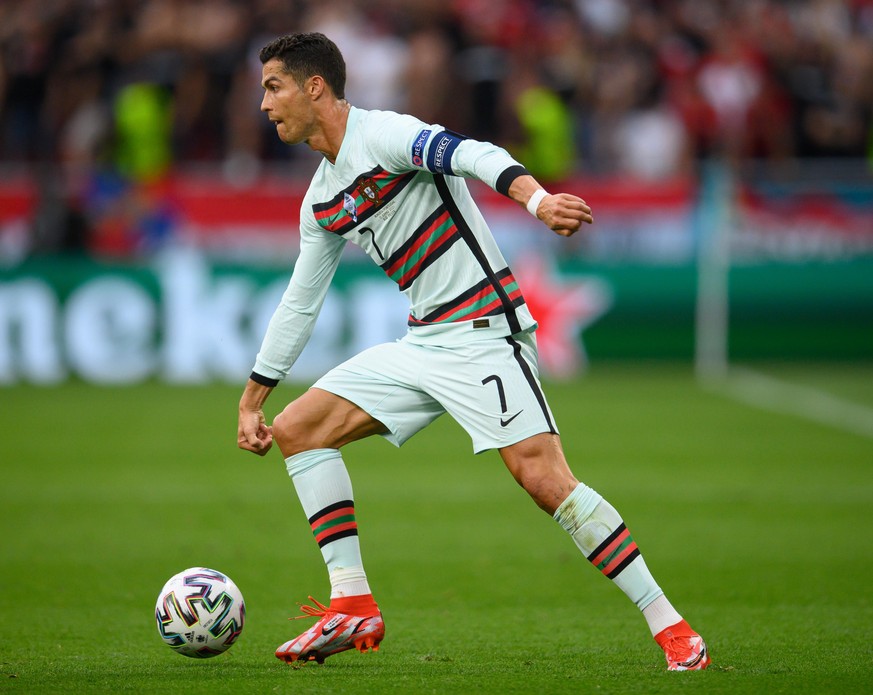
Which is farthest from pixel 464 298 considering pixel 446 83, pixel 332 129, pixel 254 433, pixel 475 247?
pixel 446 83

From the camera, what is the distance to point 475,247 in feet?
17.5

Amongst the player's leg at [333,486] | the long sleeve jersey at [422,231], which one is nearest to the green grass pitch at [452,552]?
the player's leg at [333,486]

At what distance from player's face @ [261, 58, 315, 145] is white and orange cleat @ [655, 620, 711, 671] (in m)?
2.32

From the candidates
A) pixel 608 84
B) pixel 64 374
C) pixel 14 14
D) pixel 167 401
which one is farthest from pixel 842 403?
pixel 14 14

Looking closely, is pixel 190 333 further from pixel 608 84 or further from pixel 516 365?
pixel 516 365

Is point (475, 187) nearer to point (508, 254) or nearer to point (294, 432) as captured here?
point (508, 254)

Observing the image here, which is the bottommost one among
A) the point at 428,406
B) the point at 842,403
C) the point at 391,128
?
the point at 842,403

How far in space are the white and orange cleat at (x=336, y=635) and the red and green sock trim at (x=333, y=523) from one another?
0.25 m

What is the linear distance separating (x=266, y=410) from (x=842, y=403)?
5.97m

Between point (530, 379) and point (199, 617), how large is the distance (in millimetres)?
1556

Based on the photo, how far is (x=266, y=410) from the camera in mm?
13172

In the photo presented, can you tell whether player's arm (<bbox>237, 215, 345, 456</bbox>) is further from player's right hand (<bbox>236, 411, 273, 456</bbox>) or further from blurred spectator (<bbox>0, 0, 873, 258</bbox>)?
blurred spectator (<bbox>0, 0, 873, 258</bbox>)

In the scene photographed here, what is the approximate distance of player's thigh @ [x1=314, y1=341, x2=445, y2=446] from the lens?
17.9 ft

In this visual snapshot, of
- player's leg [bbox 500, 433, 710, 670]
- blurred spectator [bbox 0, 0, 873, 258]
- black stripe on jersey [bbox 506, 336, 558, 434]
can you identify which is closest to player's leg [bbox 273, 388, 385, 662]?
black stripe on jersey [bbox 506, 336, 558, 434]
